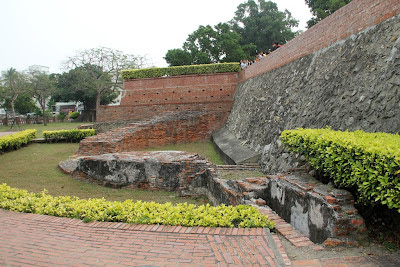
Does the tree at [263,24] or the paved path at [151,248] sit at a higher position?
the tree at [263,24]

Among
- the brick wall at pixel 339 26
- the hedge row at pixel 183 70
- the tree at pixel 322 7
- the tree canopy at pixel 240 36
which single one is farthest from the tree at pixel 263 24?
the brick wall at pixel 339 26

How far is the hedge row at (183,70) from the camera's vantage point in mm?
17062

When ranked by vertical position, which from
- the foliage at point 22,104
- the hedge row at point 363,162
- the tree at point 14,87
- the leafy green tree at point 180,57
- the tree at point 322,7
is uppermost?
the tree at point 322,7

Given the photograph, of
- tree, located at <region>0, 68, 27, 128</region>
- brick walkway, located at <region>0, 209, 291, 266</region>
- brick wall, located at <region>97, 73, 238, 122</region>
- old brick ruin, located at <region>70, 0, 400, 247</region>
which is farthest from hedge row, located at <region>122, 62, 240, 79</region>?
tree, located at <region>0, 68, 27, 128</region>

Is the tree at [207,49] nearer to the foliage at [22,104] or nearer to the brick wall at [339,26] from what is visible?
the brick wall at [339,26]

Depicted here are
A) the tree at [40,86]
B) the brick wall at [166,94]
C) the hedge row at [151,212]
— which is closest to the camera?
the hedge row at [151,212]

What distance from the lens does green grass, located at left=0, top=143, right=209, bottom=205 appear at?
682 cm

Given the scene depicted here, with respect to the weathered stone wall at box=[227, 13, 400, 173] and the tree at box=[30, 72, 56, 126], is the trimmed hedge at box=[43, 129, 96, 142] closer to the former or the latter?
the weathered stone wall at box=[227, 13, 400, 173]

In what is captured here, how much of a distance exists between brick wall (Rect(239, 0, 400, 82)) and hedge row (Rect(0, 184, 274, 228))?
4299mm

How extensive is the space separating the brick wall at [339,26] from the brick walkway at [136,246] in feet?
15.1

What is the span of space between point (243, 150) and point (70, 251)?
22.6 feet

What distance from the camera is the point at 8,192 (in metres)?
5.19

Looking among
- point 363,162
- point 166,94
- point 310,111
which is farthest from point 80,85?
point 363,162

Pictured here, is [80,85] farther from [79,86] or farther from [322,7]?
[322,7]
